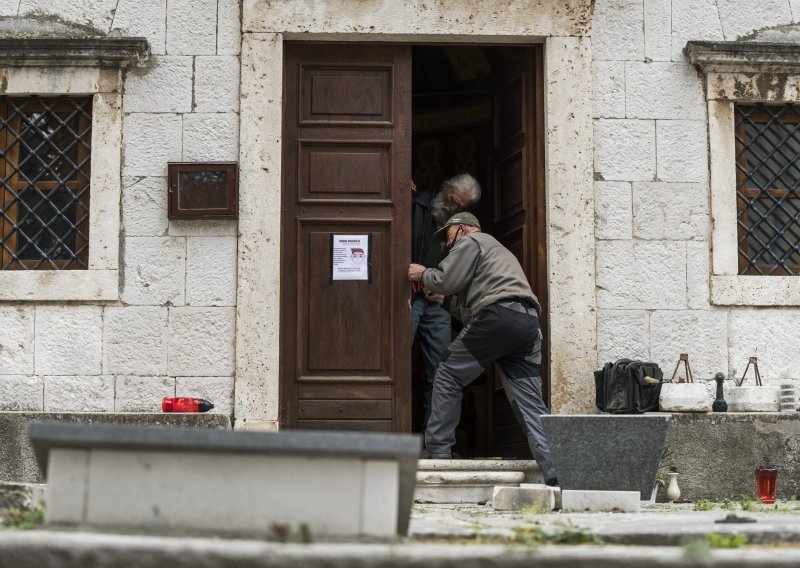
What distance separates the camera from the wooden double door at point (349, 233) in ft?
27.8

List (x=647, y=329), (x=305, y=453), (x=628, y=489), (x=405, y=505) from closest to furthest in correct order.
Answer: (x=305, y=453), (x=405, y=505), (x=628, y=489), (x=647, y=329)

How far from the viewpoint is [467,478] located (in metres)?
7.71

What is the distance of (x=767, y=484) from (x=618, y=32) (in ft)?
9.95

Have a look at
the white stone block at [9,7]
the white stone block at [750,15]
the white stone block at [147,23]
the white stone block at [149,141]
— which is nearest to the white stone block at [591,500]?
the white stone block at [149,141]

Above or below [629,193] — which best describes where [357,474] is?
below

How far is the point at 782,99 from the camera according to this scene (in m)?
8.70

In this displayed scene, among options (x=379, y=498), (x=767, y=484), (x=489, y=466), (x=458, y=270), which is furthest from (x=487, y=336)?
(x=379, y=498)

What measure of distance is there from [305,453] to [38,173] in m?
4.99

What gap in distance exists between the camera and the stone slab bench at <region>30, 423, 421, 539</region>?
4066 mm

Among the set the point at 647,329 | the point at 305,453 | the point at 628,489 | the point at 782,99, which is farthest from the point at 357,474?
the point at 782,99

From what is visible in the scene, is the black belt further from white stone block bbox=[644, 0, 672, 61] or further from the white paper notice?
white stone block bbox=[644, 0, 672, 61]

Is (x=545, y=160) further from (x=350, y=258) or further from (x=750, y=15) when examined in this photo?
(x=750, y=15)

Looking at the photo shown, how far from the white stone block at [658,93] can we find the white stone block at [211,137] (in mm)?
2501

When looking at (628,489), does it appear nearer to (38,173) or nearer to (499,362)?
(499,362)
